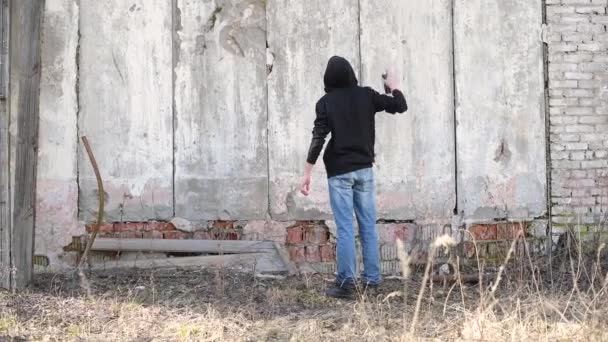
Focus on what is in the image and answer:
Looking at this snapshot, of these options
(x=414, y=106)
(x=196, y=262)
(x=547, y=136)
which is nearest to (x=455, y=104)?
(x=414, y=106)

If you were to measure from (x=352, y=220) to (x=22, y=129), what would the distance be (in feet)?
8.59

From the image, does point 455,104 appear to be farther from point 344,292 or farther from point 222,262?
point 222,262

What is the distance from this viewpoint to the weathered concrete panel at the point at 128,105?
7.60 m

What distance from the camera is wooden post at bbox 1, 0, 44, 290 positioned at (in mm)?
6441

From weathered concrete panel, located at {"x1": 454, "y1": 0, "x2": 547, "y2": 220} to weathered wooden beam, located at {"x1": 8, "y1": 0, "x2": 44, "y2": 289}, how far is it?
3.76m

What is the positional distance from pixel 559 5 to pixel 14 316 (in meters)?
5.48

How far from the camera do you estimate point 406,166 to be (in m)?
→ 7.81

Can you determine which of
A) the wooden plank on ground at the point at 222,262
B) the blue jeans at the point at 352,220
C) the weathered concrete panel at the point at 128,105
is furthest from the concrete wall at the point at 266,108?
the blue jeans at the point at 352,220

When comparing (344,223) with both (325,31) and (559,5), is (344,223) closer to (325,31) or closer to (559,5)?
(325,31)

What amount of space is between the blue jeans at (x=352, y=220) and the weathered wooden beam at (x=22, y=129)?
7.72 feet

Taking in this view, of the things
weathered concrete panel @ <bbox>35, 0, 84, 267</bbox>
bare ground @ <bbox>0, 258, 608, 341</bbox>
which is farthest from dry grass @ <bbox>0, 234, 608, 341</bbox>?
weathered concrete panel @ <bbox>35, 0, 84, 267</bbox>

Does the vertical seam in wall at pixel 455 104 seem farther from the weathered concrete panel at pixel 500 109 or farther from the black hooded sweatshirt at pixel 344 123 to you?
the black hooded sweatshirt at pixel 344 123

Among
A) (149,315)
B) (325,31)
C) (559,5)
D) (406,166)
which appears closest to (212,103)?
(325,31)

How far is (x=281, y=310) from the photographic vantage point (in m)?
6.08
